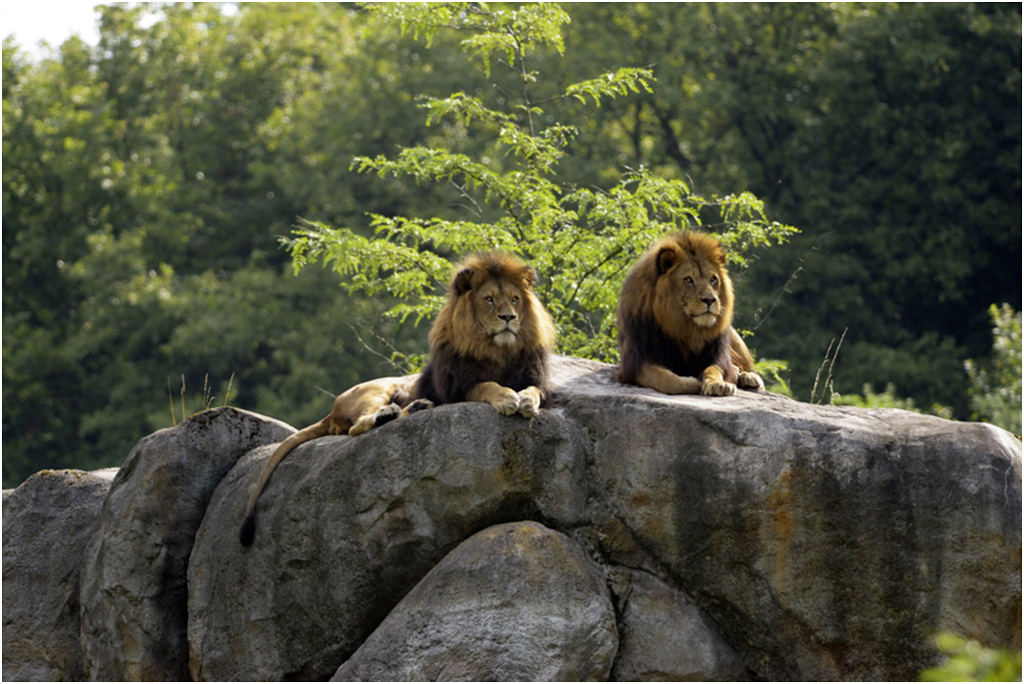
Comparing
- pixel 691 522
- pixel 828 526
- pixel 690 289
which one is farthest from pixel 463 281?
pixel 828 526

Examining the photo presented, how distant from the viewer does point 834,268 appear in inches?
781

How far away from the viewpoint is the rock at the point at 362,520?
6.32m

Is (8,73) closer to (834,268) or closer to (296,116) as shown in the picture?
(296,116)

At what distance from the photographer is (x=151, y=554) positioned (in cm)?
750

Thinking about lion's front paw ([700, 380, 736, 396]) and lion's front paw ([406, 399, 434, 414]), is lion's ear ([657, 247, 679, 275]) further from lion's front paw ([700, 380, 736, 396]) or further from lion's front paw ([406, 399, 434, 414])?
lion's front paw ([406, 399, 434, 414])

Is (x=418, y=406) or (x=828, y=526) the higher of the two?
(x=418, y=406)

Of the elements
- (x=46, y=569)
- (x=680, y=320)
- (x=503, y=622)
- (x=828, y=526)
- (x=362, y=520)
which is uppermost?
(x=680, y=320)

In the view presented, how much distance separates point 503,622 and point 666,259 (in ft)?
7.65

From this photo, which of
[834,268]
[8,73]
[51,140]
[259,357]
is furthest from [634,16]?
[8,73]

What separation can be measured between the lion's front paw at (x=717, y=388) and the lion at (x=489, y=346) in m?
0.93

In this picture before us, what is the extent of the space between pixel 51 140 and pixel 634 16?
479 inches

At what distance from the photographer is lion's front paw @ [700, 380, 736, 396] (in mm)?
6527

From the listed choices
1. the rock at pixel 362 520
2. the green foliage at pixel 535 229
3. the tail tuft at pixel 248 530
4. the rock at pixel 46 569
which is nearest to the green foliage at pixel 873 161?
the green foliage at pixel 535 229

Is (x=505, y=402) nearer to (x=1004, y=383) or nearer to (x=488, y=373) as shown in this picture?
(x=488, y=373)
